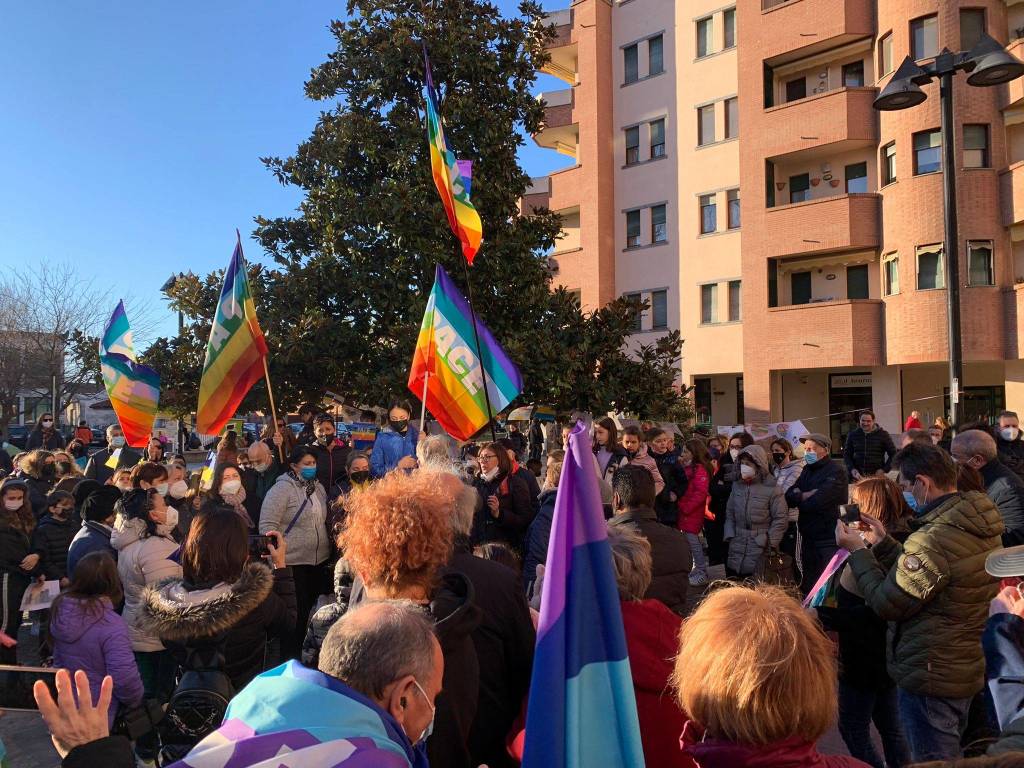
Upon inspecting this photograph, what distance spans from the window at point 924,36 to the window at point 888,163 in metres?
2.37

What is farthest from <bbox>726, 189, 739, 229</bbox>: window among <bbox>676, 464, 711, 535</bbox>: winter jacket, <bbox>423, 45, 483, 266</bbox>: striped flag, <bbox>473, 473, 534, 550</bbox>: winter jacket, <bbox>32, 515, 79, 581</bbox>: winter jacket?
<bbox>32, 515, 79, 581</bbox>: winter jacket

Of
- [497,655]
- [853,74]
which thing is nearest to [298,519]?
[497,655]

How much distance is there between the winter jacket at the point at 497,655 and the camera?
9.25ft

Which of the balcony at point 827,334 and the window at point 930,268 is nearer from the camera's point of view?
the window at point 930,268

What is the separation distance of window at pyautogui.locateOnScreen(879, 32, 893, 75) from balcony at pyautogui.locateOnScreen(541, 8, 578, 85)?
11969 mm

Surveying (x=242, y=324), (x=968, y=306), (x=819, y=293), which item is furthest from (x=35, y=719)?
(x=819, y=293)

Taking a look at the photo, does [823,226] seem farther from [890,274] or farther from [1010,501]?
[1010,501]

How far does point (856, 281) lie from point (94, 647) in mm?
24179

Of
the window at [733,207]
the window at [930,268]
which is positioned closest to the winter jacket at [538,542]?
the window at [930,268]

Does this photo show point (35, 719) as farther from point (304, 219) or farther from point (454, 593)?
point (304, 219)

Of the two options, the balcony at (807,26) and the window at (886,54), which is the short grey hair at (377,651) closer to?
the window at (886,54)

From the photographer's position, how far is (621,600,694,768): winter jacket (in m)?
2.58

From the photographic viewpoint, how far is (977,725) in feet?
12.9

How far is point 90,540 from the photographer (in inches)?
221
